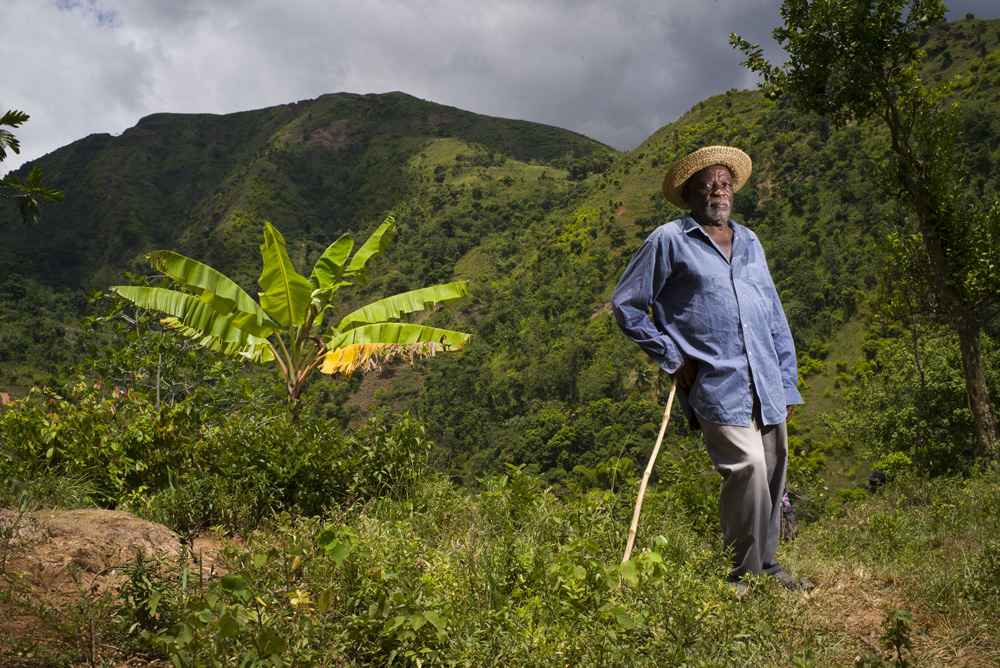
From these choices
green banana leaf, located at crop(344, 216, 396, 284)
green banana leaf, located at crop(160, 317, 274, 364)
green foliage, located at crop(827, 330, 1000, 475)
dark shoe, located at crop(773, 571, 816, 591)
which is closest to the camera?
dark shoe, located at crop(773, 571, 816, 591)

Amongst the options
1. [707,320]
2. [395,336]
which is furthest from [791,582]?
[395,336]

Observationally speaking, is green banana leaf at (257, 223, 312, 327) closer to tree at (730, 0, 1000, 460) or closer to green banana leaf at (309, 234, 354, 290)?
green banana leaf at (309, 234, 354, 290)

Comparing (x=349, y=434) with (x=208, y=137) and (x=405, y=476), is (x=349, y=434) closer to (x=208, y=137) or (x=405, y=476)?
(x=405, y=476)

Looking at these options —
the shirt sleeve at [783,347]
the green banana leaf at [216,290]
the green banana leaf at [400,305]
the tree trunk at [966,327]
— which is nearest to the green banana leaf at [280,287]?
the green banana leaf at [216,290]

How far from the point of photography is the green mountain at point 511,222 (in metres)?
49.9

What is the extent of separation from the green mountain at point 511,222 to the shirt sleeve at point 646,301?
19.1ft

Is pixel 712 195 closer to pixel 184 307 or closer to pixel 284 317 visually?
pixel 284 317

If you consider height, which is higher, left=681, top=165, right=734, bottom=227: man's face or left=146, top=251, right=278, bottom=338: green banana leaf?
left=681, top=165, right=734, bottom=227: man's face

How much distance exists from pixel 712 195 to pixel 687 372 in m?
0.83

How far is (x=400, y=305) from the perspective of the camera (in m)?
6.11

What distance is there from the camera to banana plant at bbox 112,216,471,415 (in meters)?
5.29

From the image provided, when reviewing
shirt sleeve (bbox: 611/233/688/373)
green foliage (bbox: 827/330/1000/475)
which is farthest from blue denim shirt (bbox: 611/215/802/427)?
green foliage (bbox: 827/330/1000/475)

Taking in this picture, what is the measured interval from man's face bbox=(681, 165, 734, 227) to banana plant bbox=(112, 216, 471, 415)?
9.75 feet

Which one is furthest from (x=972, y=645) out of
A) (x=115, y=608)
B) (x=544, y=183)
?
(x=544, y=183)
